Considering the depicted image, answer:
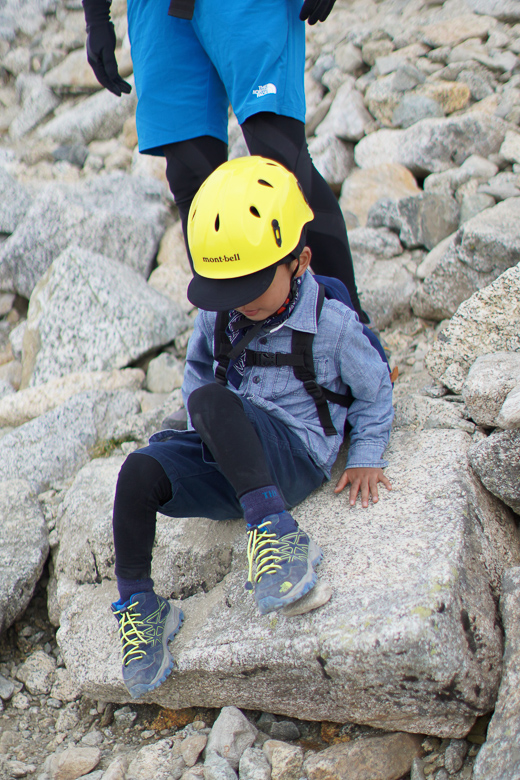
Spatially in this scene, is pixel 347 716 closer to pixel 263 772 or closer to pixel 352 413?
pixel 263 772

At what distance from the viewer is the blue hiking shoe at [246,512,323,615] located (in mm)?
2416

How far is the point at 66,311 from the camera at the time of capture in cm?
566

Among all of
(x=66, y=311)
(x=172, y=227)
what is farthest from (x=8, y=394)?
(x=172, y=227)

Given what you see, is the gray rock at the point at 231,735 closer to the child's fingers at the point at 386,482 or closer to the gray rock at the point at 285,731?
the gray rock at the point at 285,731

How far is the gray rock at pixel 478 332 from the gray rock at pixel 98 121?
245 inches

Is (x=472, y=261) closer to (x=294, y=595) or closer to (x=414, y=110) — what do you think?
(x=294, y=595)

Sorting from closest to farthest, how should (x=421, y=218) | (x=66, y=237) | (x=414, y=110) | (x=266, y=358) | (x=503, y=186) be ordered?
(x=266, y=358) < (x=503, y=186) < (x=421, y=218) < (x=414, y=110) < (x=66, y=237)

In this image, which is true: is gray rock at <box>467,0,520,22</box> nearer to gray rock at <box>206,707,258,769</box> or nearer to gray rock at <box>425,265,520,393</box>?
gray rock at <box>425,265,520,393</box>

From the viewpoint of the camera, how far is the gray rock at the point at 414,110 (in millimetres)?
6309

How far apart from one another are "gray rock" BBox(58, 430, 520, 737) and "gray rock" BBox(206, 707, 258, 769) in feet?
0.23

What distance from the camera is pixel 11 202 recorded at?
7.14m

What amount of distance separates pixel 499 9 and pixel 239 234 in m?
5.96

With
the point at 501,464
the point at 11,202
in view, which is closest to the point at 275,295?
the point at 501,464

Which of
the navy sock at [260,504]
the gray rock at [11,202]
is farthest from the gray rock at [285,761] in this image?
the gray rock at [11,202]
